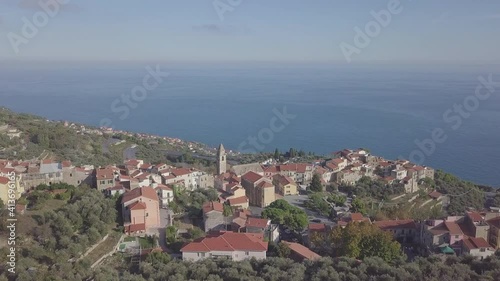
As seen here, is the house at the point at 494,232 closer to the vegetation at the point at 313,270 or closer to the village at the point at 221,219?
the village at the point at 221,219

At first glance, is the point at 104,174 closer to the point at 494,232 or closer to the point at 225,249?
the point at 225,249

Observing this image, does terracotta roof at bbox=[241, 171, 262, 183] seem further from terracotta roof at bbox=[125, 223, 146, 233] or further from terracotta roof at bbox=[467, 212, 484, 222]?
terracotta roof at bbox=[467, 212, 484, 222]

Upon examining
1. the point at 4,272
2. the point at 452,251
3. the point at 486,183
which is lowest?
the point at 486,183

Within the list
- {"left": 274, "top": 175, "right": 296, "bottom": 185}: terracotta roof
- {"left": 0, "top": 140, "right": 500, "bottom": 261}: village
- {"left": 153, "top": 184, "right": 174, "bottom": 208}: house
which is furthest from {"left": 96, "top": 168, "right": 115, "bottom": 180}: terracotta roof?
{"left": 274, "top": 175, "right": 296, "bottom": 185}: terracotta roof

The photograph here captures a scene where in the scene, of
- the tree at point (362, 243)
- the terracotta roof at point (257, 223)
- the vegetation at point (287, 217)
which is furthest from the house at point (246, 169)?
the tree at point (362, 243)

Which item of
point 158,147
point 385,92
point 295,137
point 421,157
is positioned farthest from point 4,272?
point 385,92

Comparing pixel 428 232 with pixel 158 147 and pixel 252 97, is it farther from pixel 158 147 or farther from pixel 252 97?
pixel 252 97
